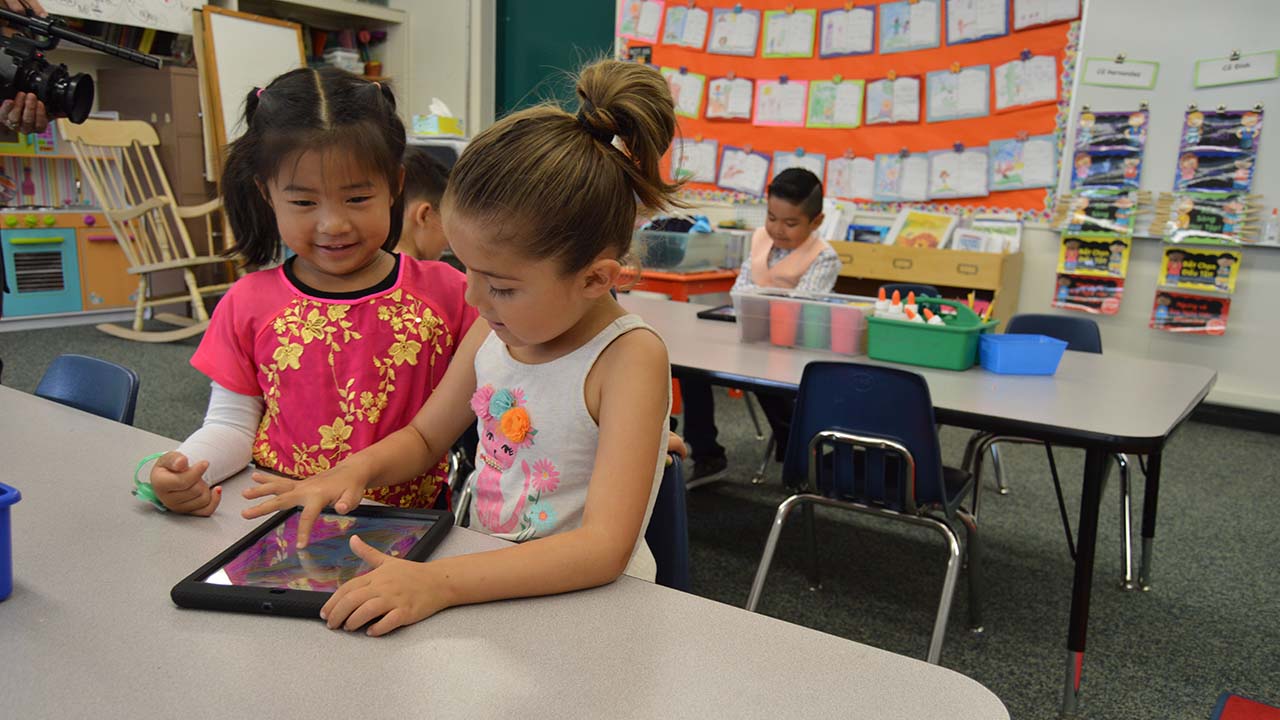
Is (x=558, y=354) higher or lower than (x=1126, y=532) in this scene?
higher

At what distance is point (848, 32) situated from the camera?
183 inches

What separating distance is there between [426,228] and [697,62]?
3323 millimetres

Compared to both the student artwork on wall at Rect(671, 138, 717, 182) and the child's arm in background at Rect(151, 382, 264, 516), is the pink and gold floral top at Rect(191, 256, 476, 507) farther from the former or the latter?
the student artwork on wall at Rect(671, 138, 717, 182)

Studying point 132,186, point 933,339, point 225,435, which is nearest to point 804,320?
point 933,339

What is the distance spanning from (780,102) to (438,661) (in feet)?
15.2

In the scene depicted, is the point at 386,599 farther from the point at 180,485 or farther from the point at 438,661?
the point at 180,485

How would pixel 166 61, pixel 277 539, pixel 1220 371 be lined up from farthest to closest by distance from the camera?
1. pixel 166 61
2. pixel 1220 371
3. pixel 277 539

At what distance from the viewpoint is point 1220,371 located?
3.93 m

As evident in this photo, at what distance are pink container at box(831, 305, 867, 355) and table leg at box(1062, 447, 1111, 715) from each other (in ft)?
1.97

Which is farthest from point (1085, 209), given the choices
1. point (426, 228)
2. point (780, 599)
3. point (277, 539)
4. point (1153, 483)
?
point (277, 539)

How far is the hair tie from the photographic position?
90cm

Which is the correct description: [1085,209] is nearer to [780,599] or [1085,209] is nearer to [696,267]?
[696,267]

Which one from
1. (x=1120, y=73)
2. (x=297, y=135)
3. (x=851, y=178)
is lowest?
(x=297, y=135)

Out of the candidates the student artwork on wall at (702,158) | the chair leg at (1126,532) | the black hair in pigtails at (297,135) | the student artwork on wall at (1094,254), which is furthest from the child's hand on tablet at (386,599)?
the student artwork on wall at (702,158)
